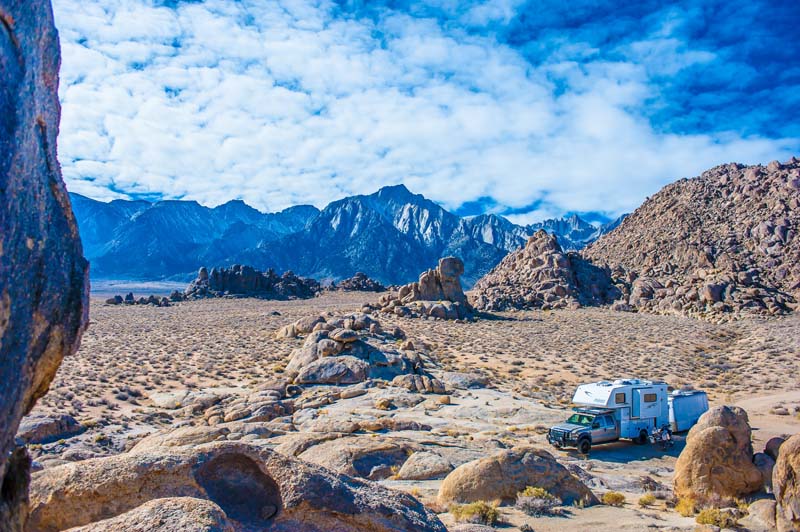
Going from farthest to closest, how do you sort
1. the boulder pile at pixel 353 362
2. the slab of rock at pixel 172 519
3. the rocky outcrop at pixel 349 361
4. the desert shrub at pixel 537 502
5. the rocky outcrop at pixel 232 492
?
the rocky outcrop at pixel 349 361 < the boulder pile at pixel 353 362 < the desert shrub at pixel 537 502 < the rocky outcrop at pixel 232 492 < the slab of rock at pixel 172 519

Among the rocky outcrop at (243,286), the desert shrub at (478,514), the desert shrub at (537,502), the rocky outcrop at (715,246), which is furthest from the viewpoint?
the rocky outcrop at (243,286)

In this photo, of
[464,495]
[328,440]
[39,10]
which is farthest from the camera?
[328,440]

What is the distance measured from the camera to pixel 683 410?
798 inches

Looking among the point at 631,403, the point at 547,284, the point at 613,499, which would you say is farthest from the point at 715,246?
the point at 613,499

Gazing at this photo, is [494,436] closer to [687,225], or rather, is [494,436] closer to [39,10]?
[39,10]

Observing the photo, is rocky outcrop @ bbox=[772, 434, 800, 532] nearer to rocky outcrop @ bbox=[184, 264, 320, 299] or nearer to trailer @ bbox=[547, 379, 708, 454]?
trailer @ bbox=[547, 379, 708, 454]

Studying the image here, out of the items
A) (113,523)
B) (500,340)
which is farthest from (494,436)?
(500,340)

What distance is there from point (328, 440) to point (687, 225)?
80.9 meters

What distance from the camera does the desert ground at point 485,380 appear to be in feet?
45.1

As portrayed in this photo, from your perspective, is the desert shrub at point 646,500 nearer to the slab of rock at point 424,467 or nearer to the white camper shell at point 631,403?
the slab of rock at point 424,467

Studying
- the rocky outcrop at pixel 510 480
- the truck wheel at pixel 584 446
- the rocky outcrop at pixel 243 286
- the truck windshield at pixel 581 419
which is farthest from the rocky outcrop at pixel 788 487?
the rocky outcrop at pixel 243 286

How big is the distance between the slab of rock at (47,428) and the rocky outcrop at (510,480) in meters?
12.1

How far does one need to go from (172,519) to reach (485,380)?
82.7ft

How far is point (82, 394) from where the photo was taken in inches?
864
